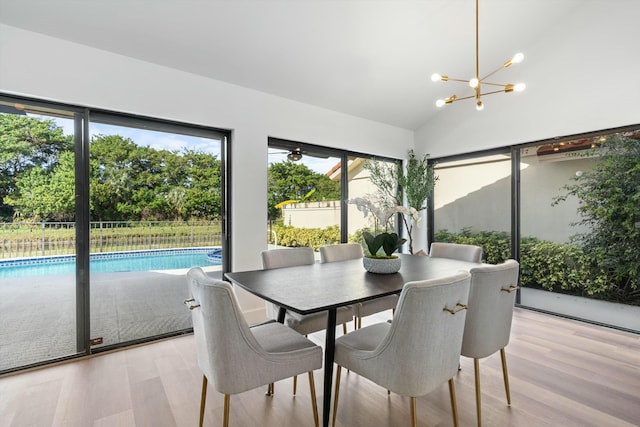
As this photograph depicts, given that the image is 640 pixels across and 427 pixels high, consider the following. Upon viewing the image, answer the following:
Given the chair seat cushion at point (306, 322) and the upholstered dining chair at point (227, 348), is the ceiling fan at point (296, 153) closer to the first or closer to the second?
the chair seat cushion at point (306, 322)

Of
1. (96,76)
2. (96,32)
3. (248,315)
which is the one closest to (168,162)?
(96,76)

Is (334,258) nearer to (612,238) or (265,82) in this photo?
(265,82)

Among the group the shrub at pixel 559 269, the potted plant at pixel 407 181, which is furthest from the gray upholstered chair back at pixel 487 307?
the potted plant at pixel 407 181

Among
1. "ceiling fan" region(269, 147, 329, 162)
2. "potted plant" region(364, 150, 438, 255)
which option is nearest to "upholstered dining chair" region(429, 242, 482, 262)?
"potted plant" region(364, 150, 438, 255)

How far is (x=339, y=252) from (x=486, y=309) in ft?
4.73

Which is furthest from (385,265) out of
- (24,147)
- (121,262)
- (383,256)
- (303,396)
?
(24,147)

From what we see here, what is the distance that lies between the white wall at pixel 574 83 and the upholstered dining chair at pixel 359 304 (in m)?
2.79

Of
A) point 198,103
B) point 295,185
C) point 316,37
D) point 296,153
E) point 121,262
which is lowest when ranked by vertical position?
point 121,262

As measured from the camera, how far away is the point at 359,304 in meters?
2.62

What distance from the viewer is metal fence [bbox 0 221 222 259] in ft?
8.30

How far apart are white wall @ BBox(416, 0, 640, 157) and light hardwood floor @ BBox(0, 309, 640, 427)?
2489 mm

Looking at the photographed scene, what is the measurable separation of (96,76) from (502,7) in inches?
157

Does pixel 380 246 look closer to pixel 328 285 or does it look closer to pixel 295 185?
pixel 328 285

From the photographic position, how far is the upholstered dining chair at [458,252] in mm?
2938
